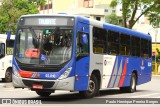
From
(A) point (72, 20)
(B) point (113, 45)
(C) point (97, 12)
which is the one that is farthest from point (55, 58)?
(C) point (97, 12)

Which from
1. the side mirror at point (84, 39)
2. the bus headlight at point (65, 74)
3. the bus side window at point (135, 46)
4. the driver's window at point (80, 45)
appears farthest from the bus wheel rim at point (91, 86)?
the bus side window at point (135, 46)

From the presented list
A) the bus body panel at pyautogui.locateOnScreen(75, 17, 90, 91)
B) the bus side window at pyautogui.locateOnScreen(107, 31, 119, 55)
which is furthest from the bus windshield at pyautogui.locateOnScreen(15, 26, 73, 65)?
the bus side window at pyautogui.locateOnScreen(107, 31, 119, 55)

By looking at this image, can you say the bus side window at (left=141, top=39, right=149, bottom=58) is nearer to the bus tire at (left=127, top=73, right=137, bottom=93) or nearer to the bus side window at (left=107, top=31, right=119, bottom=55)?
the bus tire at (left=127, top=73, right=137, bottom=93)

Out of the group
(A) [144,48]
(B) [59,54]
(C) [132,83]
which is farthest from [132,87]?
(B) [59,54]

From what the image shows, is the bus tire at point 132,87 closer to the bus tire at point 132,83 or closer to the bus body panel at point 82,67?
the bus tire at point 132,83

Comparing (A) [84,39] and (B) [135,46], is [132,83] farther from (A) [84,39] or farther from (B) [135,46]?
(A) [84,39]

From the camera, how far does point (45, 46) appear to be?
1534 cm

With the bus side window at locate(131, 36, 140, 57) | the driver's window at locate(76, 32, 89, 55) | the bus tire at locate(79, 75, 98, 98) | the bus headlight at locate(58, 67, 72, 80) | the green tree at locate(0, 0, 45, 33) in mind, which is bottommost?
the bus tire at locate(79, 75, 98, 98)

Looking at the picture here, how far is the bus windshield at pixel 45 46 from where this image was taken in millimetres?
15203

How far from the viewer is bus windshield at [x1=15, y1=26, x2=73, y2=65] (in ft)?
49.9

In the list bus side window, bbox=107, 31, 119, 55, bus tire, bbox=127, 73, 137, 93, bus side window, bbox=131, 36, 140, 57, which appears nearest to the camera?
bus side window, bbox=107, 31, 119, 55

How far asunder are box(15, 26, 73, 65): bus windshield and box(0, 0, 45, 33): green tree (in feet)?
117

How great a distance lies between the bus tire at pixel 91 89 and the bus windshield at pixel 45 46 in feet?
7.07

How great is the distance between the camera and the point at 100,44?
57.8 feet
